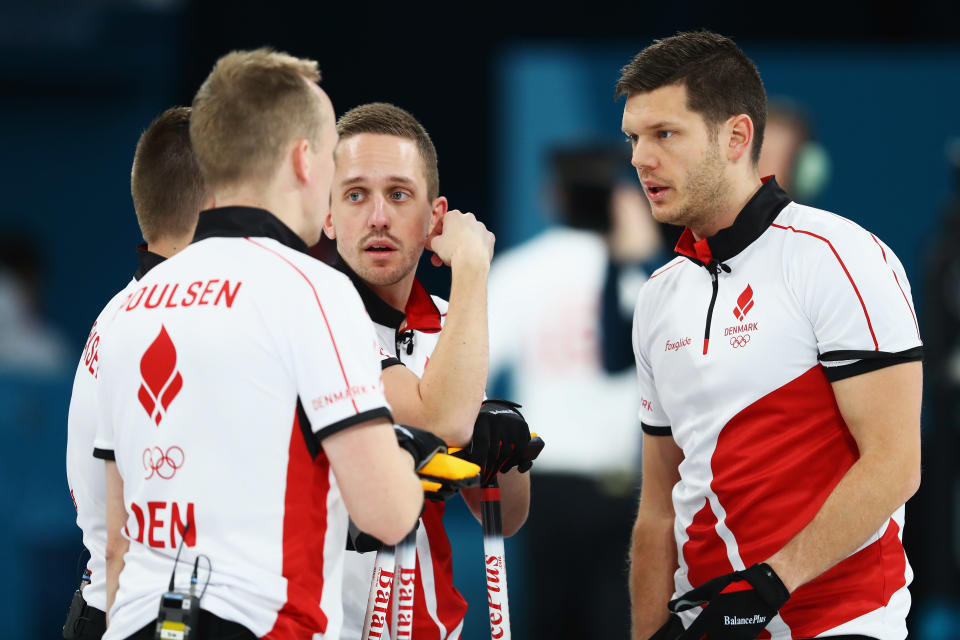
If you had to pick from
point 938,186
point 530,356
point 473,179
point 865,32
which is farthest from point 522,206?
point 865,32

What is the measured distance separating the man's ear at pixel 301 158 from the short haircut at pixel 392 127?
2.34 ft

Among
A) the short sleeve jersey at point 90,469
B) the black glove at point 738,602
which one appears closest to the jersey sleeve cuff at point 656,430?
the black glove at point 738,602

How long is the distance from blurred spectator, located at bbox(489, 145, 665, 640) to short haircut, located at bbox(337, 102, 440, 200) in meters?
2.69

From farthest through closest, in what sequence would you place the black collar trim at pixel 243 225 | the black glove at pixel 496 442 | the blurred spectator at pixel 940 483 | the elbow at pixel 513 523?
the blurred spectator at pixel 940 483, the elbow at pixel 513 523, the black glove at pixel 496 442, the black collar trim at pixel 243 225

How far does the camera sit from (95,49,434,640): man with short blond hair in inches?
81.7

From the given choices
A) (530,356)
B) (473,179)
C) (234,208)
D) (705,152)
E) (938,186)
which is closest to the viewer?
(234,208)

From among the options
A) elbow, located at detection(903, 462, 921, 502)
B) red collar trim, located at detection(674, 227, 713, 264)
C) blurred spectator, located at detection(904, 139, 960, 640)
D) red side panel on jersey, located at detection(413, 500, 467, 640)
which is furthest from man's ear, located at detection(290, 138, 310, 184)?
blurred spectator, located at detection(904, 139, 960, 640)

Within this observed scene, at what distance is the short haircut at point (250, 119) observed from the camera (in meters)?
2.25

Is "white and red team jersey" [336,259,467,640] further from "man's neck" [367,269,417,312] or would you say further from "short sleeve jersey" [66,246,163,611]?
"short sleeve jersey" [66,246,163,611]

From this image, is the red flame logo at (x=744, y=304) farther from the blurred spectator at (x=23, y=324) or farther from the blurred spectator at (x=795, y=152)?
the blurred spectator at (x=23, y=324)

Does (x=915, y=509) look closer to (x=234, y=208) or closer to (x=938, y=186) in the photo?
(x=938, y=186)

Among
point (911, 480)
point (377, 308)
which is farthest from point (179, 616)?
point (911, 480)

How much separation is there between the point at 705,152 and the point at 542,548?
121 inches

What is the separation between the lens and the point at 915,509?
5.85 m
